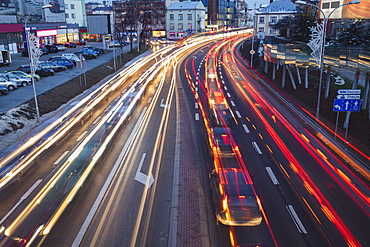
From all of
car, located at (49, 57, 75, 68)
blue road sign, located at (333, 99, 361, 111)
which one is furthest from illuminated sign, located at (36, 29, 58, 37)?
blue road sign, located at (333, 99, 361, 111)

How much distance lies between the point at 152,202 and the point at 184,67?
40.5 meters

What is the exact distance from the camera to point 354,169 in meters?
16.1

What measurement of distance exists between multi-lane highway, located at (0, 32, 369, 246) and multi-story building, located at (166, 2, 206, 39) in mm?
90995

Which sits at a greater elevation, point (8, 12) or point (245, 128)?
point (8, 12)

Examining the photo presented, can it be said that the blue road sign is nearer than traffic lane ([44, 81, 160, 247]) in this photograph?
No

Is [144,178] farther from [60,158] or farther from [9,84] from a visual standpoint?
[9,84]

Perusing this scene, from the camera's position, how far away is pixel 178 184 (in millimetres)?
14758

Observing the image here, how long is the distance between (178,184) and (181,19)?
105 meters

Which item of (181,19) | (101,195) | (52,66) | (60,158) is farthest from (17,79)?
(181,19)

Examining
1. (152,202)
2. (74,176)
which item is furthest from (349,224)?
(74,176)

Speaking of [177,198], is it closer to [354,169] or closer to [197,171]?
[197,171]

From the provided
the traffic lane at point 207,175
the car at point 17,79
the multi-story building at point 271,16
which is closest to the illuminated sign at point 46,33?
the car at point 17,79

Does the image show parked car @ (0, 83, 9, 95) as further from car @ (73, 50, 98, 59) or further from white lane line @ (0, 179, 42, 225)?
car @ (73, 50, 98, 59)

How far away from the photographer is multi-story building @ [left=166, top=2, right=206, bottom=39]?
11169 centimetres
